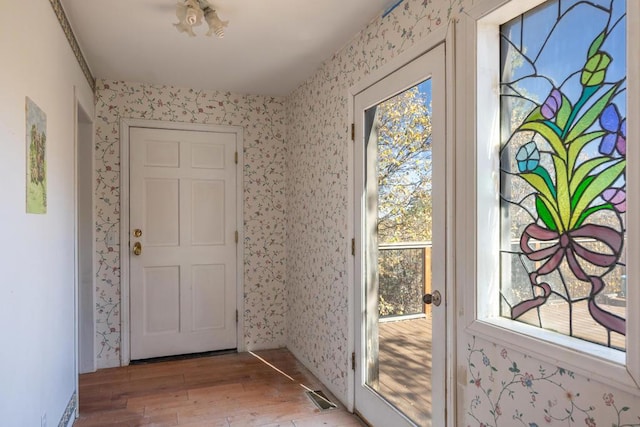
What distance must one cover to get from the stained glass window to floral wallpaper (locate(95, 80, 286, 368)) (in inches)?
100

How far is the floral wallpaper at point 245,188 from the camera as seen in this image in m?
3.37

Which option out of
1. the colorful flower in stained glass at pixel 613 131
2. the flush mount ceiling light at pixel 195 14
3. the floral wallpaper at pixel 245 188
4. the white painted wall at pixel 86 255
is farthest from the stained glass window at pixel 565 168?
the white painted wall at pixel 86 255

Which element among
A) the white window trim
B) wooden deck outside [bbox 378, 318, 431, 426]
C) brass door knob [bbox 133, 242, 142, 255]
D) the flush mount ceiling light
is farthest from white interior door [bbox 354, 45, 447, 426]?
brass door knob [bbox 133, 242, 142, 255]

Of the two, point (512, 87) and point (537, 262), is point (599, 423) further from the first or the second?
point (512, 87)

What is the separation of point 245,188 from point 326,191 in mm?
1092

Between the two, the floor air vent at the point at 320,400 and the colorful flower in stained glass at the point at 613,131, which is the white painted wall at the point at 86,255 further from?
the colorful flower in stained glass at the point at 613,131

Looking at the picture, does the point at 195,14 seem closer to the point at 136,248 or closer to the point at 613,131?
the point at 613,131

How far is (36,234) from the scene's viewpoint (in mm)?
1727

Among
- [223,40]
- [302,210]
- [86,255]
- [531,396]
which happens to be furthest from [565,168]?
[86,255]

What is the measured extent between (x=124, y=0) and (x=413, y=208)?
5.95 feet

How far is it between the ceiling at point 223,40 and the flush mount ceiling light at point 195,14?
61 mm

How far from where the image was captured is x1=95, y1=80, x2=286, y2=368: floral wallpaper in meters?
3.37

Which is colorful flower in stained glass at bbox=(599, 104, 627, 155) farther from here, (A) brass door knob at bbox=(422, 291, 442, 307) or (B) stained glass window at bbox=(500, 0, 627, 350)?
(A) brass door knob at bbox=(422, 291, 442, 307)

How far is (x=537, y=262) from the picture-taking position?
1.46 meters
